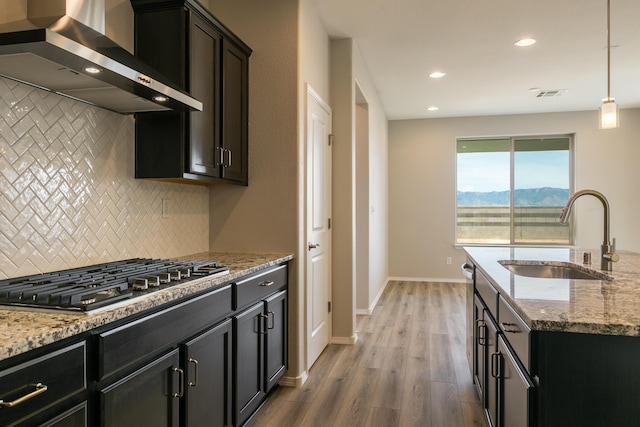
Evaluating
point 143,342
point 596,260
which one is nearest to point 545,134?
point 596,260

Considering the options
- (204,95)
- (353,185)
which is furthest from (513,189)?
(204,95)

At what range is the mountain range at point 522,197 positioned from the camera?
6.77m

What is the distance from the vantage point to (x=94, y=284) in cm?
145

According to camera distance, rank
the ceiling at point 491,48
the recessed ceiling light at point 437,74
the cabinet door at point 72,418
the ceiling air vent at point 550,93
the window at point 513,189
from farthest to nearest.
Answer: the window at point 513,189, the ceiling air vent at point 550,93, the recessed ceiling light at point 437,74, the ceiling at point 491,48, the cabinet door at point 72,418

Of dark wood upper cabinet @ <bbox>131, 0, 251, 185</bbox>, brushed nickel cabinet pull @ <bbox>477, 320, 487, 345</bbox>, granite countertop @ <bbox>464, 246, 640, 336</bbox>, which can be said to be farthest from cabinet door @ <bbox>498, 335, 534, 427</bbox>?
dark wood upper cabinet @ <bbox>131, 0, 251, 185</bbox>

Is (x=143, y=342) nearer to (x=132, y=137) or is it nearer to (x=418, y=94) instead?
(x=132, y=137)

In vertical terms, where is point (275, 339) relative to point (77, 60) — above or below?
below

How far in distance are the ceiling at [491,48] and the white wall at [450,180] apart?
584 mm

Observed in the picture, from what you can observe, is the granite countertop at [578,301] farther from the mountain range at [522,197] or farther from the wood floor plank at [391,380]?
the mountain range at [522,197]

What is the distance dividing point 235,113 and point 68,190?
3.76 ft

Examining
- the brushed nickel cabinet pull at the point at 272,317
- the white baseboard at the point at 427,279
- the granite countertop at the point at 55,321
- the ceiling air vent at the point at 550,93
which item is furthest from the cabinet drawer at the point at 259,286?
the white baseboard at the point at 427,279

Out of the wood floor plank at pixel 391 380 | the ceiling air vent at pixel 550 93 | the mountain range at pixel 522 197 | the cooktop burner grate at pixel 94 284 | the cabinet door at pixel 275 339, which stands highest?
the ceiling air vent at pixel 550 93

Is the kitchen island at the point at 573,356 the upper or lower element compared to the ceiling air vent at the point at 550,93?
lower

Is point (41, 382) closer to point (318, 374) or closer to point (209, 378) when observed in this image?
point (209, 378)
